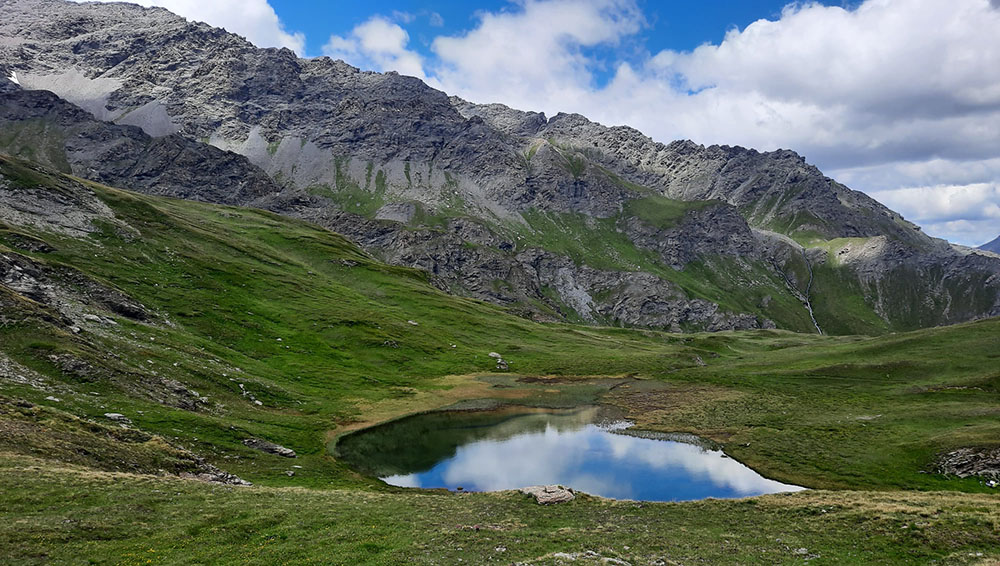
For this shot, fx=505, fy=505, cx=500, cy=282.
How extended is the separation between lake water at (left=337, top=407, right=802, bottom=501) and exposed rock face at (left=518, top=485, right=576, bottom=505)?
11.0 m

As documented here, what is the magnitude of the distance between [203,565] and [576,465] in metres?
45.3

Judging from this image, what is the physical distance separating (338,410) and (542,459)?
3390 cm

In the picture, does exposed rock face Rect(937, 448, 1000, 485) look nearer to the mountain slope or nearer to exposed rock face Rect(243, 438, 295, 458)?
the mountain slope

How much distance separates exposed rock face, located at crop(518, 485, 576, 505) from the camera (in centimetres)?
4096

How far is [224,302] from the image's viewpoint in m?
111

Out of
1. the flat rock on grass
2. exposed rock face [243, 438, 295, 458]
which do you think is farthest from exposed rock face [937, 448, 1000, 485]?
exposed rock face [243, 438, 295, 458]

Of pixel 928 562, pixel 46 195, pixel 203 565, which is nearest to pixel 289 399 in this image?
pixel 203 565

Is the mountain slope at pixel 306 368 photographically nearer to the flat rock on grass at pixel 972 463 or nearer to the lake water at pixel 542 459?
the flat rock on grass at pixel 972 463

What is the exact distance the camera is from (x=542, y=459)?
64.9 metres

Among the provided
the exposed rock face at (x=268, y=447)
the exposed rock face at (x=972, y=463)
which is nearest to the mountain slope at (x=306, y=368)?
the exposed rock face at (x=268, y=447)

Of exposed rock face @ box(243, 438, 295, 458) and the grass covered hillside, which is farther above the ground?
the grass covered hillside

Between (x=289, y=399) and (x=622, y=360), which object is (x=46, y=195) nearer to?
(x=289, y=399)

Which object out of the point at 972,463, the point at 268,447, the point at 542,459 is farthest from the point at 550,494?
the point at 972,463

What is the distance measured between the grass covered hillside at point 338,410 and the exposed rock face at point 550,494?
201 cm
